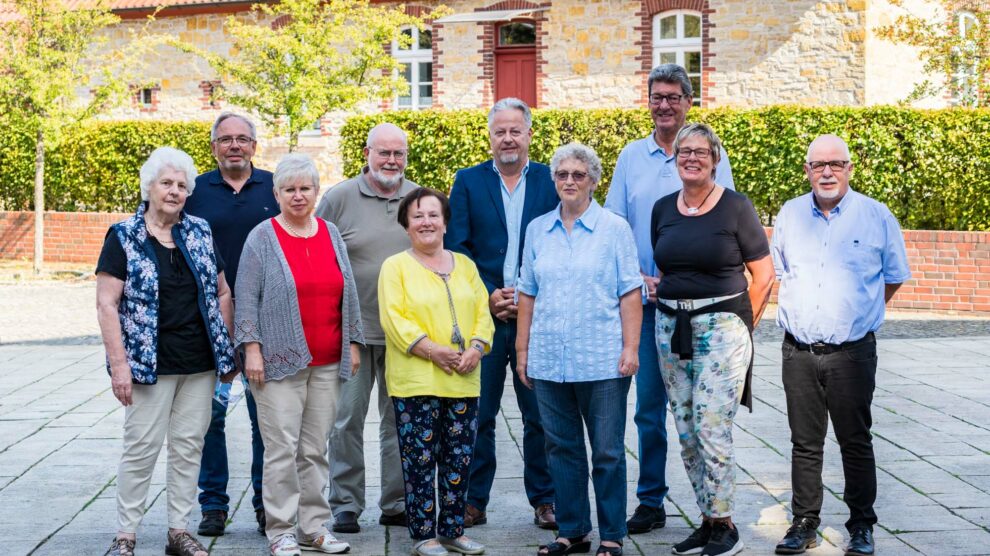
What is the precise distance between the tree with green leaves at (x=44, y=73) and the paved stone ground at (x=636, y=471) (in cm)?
859

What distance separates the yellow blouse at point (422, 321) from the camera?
526cm

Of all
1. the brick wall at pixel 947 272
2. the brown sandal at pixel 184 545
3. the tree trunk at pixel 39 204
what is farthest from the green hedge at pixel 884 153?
the brown sandal at pixel 184 545

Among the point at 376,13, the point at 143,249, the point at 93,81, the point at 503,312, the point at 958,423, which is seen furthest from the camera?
the point at 93,81

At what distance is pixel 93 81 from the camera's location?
28.4 meters

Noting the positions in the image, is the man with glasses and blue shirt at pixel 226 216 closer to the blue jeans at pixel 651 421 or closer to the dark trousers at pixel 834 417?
the blue jeans at pixel 651 421

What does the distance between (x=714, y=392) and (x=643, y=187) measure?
1.17 meters

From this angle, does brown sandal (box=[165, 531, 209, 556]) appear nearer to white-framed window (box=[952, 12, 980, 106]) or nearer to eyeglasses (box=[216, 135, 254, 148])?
eyeglasses (box=[216, 135, 254, 148])

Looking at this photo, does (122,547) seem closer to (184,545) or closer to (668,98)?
(184,545)

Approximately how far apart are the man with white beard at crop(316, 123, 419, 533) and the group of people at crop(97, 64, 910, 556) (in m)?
0.28

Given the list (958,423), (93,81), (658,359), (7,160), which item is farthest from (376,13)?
(658,359)

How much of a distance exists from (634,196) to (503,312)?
896mm

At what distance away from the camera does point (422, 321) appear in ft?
17.5

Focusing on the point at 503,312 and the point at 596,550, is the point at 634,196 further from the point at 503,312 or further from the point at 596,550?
the point at 596,550

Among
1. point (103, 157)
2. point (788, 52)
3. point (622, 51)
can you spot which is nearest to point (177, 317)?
point (103, 157)
